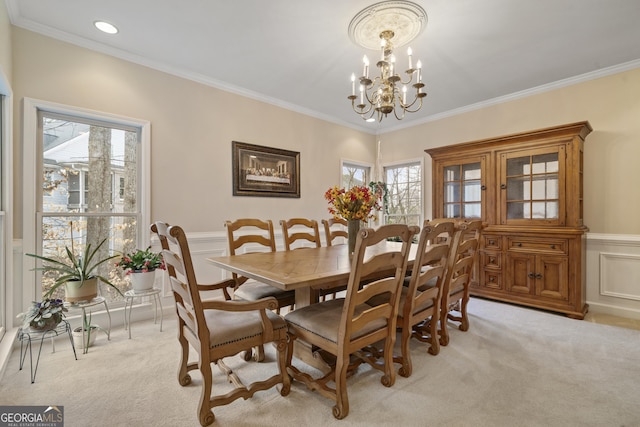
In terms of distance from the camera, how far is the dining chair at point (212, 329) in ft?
4.62

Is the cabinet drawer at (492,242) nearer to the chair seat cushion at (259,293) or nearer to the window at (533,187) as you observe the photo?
the window at (533,187)

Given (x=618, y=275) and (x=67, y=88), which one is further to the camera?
(x=618, y=275)

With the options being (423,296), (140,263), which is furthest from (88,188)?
(423,296)

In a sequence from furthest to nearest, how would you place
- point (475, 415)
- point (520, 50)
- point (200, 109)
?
point (200, 109) → point (520, 50) → point (475, 415)

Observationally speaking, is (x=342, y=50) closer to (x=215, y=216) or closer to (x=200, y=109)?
(x=200, y=109)

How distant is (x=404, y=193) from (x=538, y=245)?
2257mm

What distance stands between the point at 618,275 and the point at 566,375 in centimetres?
198

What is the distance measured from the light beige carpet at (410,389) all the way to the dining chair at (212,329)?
125 mm

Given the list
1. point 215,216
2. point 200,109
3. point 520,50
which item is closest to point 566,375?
point 520,50

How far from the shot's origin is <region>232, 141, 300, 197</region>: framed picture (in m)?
3.71

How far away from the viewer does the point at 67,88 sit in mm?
2596

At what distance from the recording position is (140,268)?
2611 mm

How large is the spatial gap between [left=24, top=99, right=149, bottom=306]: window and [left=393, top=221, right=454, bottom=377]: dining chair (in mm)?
2682

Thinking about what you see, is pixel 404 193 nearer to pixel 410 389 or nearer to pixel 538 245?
pixel 538 245
